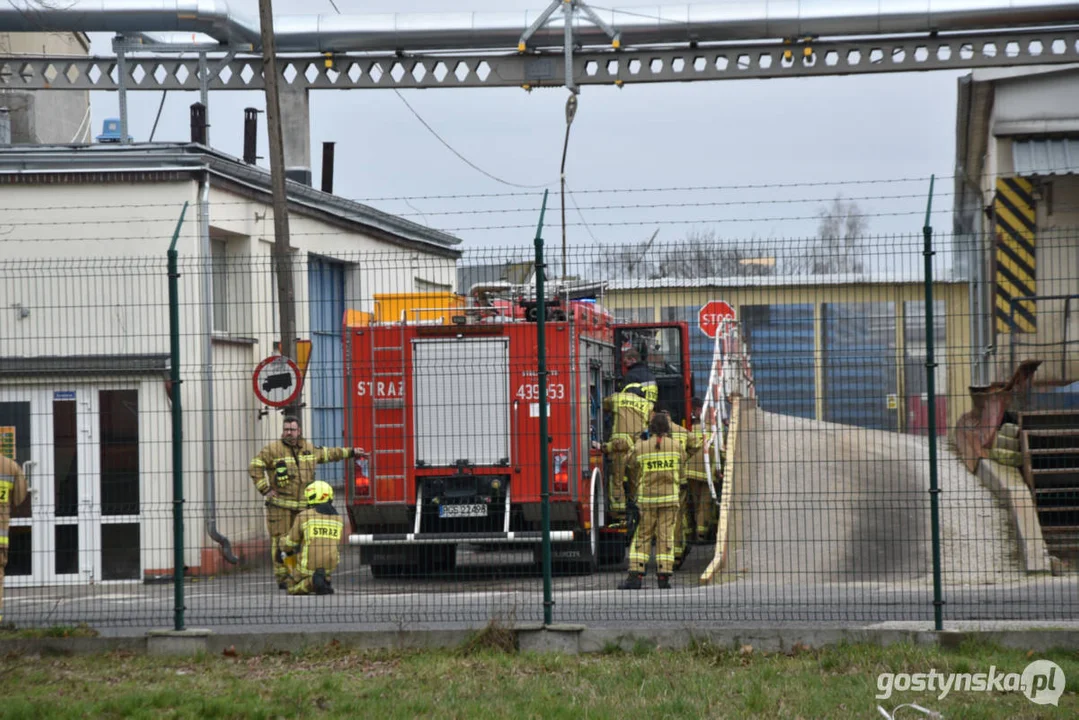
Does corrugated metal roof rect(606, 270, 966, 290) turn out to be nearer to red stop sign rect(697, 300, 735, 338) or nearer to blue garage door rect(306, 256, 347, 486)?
red stop sign rect(697, 300, 735, 338)

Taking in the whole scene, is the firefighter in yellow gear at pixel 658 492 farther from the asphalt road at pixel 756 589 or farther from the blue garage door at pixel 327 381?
the blue garage door at pixel 327 381

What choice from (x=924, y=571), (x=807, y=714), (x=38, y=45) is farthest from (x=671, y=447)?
(x=38, y=45)

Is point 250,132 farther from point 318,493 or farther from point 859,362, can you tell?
point 859,362

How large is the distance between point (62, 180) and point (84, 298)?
89.4 inches

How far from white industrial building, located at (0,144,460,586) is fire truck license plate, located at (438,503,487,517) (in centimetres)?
131

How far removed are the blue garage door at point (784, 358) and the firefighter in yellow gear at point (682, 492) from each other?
2071mm

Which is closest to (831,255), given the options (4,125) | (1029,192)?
(1029,192)

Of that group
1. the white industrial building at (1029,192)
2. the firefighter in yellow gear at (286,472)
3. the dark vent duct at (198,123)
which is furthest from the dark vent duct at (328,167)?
the firefighter in yellow gear at (286,472)

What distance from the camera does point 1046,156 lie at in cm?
1730

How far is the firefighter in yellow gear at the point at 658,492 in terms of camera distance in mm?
12391

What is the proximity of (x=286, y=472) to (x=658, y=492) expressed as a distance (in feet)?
12.3

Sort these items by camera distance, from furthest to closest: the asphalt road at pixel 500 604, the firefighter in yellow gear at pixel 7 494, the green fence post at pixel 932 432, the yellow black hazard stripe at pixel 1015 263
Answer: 1. the yellow black hazard stripe at pixel 1015 263
2. the firefighter in yellow gear at pixel 7 494
3. the asphalt road at pixel 500 604
4. the green fence post at pixel 932 432

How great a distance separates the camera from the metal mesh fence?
9.92m

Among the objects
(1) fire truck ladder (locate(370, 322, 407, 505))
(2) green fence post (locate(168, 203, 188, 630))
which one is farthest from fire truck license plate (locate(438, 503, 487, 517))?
(2) green fence post (locate(168, 203, 188, 630))
